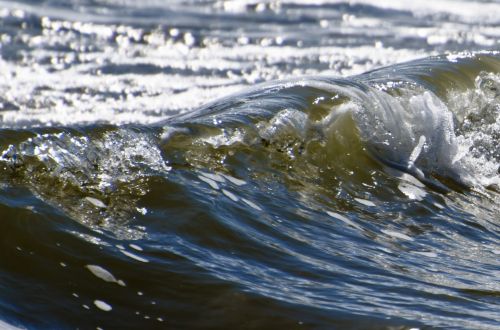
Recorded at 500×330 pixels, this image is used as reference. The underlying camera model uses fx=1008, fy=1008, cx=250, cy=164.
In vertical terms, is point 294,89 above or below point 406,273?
above

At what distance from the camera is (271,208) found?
4.51 meters

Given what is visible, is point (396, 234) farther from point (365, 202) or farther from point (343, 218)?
point (365, 202)

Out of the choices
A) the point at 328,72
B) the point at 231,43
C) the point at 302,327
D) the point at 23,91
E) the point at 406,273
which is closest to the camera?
the point at 302,327

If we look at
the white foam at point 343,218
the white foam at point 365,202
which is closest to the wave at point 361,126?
the white foam at point 365,202

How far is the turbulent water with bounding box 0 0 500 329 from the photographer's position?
3.42m

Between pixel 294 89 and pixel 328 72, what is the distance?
4.72 meters

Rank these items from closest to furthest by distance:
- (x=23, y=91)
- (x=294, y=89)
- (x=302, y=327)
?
(x=302, y=327)
(x=294, y=89)
(x=23, y=91)

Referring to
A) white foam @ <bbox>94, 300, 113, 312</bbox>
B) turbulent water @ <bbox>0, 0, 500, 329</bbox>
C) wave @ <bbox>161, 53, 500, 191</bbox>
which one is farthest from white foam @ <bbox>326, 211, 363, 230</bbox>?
white foam @ <bbox>94, 300, 113, 312</bbox>

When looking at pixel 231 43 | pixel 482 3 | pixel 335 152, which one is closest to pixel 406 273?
pixel 335 152

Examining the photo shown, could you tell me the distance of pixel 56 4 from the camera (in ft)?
43.9

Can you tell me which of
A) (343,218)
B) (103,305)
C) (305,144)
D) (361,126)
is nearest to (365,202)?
(343,218)

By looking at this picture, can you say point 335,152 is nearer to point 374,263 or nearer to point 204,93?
point 374,263

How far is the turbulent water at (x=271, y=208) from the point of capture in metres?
3.42

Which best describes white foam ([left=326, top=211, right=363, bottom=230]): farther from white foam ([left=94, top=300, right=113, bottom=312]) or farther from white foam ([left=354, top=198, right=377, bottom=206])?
white foam ([left=94, top=300, right=113, bottom=312])
